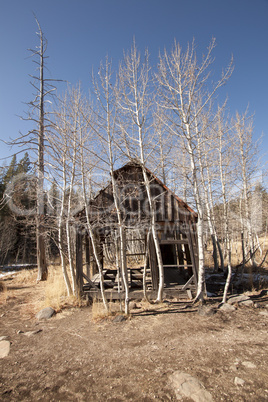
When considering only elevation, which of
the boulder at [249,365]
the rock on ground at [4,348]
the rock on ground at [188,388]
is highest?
the rock on ground at [188,388]

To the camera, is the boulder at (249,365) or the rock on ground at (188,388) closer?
the rock on ground at (188,388)

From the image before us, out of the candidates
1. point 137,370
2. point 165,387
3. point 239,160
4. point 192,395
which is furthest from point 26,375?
point 239,160

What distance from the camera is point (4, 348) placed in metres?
4.95

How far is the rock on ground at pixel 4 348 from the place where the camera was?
15.4 ft

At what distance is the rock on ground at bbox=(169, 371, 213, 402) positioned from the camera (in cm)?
299

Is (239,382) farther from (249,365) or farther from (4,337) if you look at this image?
(4,337)

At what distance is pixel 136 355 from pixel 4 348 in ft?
10.0

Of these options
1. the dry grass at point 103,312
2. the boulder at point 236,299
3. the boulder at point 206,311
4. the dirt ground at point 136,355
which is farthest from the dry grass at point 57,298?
the boulder at point 236,299

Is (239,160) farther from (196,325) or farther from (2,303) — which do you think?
(2,303)

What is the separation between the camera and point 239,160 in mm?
13523

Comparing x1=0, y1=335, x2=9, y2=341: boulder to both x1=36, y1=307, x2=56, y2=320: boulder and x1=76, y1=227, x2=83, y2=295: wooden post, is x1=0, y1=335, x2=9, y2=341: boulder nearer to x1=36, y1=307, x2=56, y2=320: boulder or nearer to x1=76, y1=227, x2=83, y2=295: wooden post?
x1=36, y1=307, x2=56, y2=320: boulder

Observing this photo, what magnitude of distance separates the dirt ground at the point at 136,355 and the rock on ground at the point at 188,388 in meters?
0.09

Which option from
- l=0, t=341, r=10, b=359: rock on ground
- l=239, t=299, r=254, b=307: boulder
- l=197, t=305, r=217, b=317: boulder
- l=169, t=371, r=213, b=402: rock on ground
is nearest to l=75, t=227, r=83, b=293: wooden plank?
l=0, t=341, r=10, b=359: rock on ground

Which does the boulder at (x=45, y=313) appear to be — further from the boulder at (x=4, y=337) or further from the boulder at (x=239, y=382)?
the boulder at (x=239, y=382)
